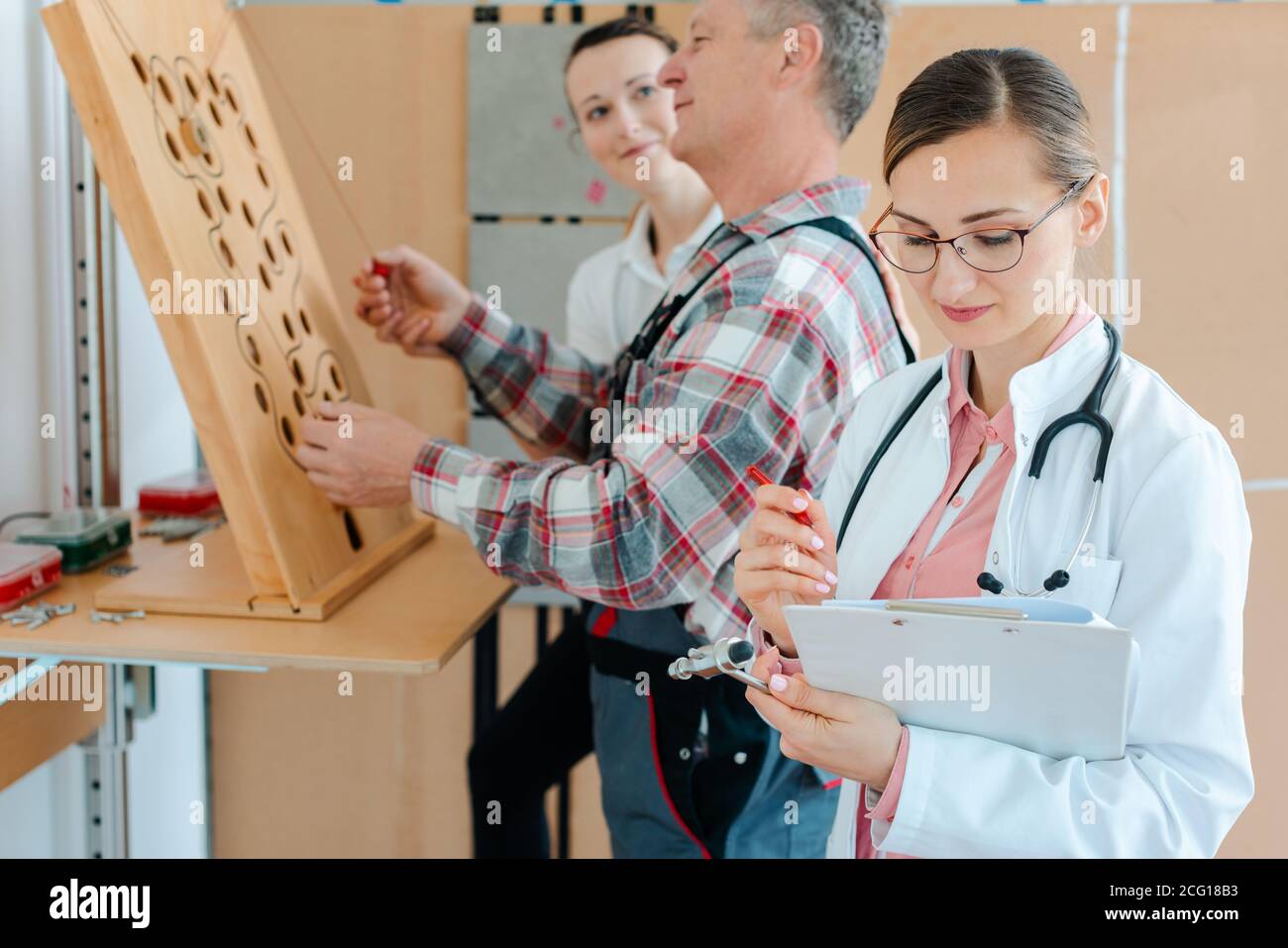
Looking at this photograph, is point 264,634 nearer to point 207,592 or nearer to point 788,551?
point 207,592

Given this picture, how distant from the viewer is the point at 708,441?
1.29 m

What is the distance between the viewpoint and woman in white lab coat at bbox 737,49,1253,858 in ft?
2.80

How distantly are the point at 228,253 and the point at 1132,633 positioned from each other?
1.16 m

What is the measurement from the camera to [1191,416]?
912 mm

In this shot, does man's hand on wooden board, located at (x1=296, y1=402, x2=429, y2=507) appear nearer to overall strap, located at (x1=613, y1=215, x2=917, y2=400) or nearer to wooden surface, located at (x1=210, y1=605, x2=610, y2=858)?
overall strap, located at (x1=613, y1=215, x2=917, y2=400)

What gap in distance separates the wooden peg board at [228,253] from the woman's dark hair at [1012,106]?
2.77 feet

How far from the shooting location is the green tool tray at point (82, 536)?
157cm

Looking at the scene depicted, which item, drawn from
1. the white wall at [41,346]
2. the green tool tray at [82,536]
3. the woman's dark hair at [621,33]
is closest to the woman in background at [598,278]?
the woman's dark hair at [621,33]

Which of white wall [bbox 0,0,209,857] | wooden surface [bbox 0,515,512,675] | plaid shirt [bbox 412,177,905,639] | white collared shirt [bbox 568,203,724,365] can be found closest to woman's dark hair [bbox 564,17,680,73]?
white collared shirt [bbox 568,203,724,365]

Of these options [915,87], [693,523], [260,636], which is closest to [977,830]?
[693,523]

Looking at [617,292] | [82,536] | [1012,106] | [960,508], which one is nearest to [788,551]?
[960,508]

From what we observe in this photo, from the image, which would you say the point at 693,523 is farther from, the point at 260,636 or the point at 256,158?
the point at 256,158

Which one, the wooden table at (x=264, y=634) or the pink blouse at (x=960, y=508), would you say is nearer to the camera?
the pink blouse at (x=960, y=508)

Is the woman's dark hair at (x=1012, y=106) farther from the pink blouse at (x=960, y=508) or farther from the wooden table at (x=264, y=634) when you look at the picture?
the wooden table at (x=264, y=634)
